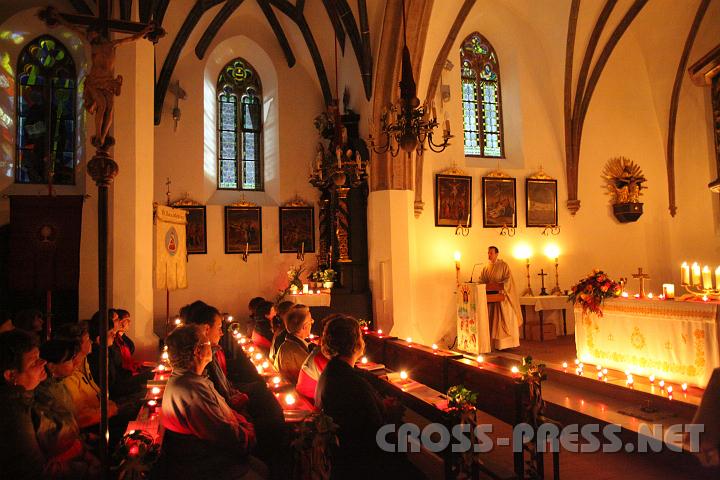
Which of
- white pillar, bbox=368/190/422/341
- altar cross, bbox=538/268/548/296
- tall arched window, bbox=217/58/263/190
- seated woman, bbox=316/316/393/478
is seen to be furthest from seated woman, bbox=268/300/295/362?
altar cross, bbox=538/268/548/296

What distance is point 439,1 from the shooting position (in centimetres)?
1071

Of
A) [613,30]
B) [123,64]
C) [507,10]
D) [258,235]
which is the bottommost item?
[258,235]

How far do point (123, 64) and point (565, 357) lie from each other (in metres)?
9.08

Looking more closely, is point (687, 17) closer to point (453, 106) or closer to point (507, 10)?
point (507, 10)

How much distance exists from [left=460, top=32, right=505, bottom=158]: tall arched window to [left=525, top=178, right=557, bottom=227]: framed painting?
3.94 feet

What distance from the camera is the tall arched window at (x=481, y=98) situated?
13.1m

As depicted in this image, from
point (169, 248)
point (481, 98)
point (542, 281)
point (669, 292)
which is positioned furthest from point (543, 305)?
point (169, 248)

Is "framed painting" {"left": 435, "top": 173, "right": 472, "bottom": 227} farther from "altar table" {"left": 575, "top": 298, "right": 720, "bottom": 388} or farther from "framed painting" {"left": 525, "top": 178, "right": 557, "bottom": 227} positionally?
"altar table" {"left": 575, "top": 298, "right": 720, "bottom": 388}

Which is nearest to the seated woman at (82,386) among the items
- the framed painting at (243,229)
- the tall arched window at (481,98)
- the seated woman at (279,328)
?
the seated woman at (279,328)

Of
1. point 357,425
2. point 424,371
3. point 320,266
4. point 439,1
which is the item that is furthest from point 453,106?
point 357,425

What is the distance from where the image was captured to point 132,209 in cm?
805

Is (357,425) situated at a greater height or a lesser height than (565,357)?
greater

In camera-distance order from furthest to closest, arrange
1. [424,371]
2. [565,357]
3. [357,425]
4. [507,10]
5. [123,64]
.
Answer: [507,10]
[565,357]
[123,64]
[424,371]
[357,425]

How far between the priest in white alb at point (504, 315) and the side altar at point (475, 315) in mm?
160
